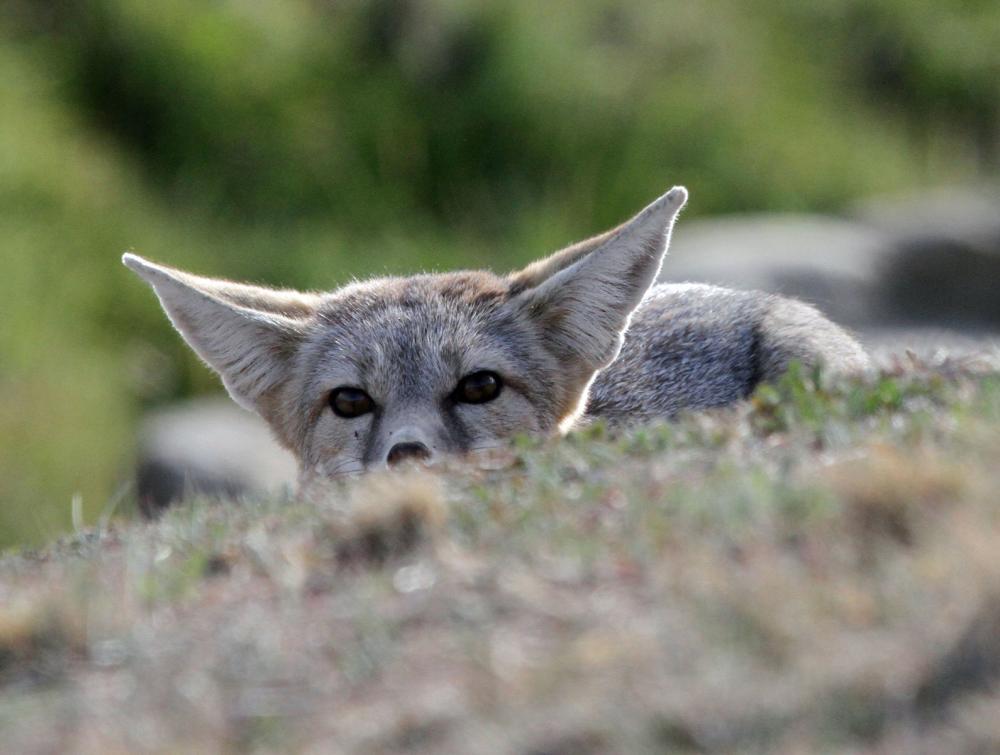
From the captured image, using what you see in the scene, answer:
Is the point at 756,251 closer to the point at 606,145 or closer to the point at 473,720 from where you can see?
the point at 606,145

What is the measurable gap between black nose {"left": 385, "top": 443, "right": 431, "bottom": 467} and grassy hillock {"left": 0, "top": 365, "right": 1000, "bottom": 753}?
1196 mm

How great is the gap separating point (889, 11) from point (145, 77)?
9869mm

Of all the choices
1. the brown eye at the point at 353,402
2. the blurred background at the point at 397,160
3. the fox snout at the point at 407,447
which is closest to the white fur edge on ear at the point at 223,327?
the brown eye at the point at 353,402

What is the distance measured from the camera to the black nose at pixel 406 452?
18.6ft

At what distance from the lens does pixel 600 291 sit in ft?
21.1

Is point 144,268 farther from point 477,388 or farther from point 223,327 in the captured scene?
point 477,388

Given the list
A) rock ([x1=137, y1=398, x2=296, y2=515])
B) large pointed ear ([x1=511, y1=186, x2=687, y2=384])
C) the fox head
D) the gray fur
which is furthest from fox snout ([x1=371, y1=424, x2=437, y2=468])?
rock ([x1=137, y1=398, x2=296, y2=515])

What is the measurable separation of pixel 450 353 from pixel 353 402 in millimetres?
445

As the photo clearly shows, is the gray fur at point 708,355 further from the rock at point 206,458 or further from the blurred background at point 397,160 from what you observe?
the blurred background at point 397,160

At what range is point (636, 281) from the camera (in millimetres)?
6422

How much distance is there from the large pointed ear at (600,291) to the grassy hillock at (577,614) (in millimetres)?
1976

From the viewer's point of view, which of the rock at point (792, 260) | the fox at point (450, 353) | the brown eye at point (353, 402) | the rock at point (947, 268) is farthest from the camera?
the rock at point (947, 268)

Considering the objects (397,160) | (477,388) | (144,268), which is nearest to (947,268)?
(397,160)

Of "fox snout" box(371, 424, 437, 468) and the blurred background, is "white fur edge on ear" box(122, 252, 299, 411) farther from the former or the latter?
the blurred background
